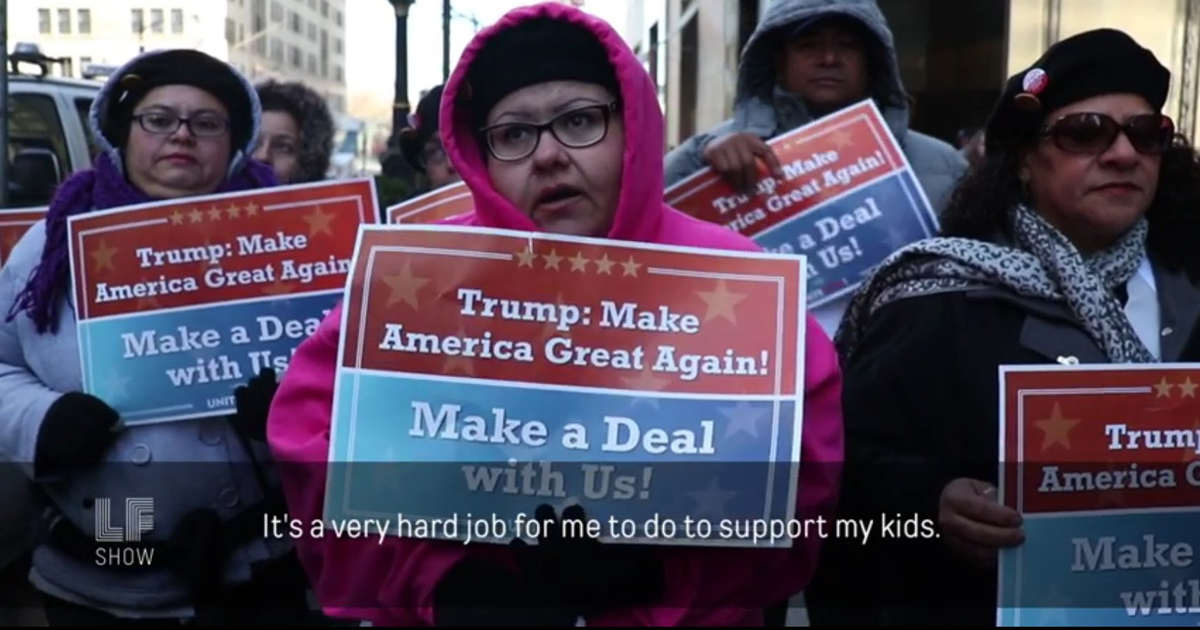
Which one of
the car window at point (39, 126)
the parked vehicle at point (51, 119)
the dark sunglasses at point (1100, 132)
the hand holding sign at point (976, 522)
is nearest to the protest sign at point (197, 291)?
the hand holding sign at point (976, 522)

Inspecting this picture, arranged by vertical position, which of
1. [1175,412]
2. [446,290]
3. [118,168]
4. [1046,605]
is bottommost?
[1046,605]

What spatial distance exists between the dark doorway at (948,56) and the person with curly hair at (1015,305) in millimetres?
7624

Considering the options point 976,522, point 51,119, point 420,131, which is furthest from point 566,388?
point 51,119

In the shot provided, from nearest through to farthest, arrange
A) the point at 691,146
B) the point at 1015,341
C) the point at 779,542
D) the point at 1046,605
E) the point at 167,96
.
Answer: the point at 779,542 < the point at 1046,605 < the point at 1015,341 < the point at 167,96 < the point at 691,146

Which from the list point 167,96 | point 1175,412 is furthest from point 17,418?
point 1175,412

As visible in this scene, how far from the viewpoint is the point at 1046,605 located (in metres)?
2.16

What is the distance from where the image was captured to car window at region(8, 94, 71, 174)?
8.02m

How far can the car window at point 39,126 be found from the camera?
802cm

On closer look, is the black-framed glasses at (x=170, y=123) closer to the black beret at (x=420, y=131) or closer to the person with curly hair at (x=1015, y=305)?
the black beret at (x=420, y=131)

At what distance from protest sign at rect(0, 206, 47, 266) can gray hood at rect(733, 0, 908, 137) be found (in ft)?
6.26

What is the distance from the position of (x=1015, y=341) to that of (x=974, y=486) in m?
0.28

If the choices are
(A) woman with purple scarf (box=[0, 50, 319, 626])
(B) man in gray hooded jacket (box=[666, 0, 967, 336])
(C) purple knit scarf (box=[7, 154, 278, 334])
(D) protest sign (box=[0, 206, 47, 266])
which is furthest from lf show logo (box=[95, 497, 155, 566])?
(B) man in gray hooded jacket (box=[666, 0, 967, 336])

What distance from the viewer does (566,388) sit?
2.00 meters

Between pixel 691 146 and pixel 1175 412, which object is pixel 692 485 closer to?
pixel 1175 412
